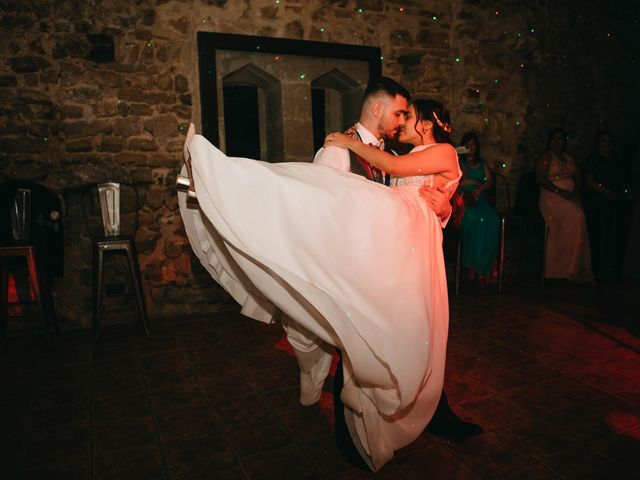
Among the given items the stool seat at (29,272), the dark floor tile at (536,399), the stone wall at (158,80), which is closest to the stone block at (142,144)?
the stone wall at (158,80)

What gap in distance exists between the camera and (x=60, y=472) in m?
1.83

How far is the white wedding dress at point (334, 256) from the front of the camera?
150 centimetres

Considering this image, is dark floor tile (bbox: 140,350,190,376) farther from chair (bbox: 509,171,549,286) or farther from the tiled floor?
chair (bbox: 509,171,549,286)

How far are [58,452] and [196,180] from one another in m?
1.38

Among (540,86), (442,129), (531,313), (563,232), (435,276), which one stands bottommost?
(531,313)

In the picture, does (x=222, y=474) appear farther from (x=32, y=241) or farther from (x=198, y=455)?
(x=32, y=241)

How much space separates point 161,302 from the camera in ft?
13.3

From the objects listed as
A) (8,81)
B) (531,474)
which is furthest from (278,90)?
(531,474)

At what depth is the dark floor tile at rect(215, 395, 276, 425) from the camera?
2234mm

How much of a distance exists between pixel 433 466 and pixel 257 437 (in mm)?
760

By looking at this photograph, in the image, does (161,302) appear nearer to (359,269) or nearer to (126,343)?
(126,343)

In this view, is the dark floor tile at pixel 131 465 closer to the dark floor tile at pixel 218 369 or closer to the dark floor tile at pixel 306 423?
the dark floor tile at pixel 306 423

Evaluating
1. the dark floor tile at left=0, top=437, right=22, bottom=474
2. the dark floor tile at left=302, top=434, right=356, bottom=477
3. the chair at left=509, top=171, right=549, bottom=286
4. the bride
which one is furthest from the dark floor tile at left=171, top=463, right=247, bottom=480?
the chair at left=509, top=171, right=549, bottom=286

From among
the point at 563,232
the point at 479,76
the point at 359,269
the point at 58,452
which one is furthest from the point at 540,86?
the point at 58,452
